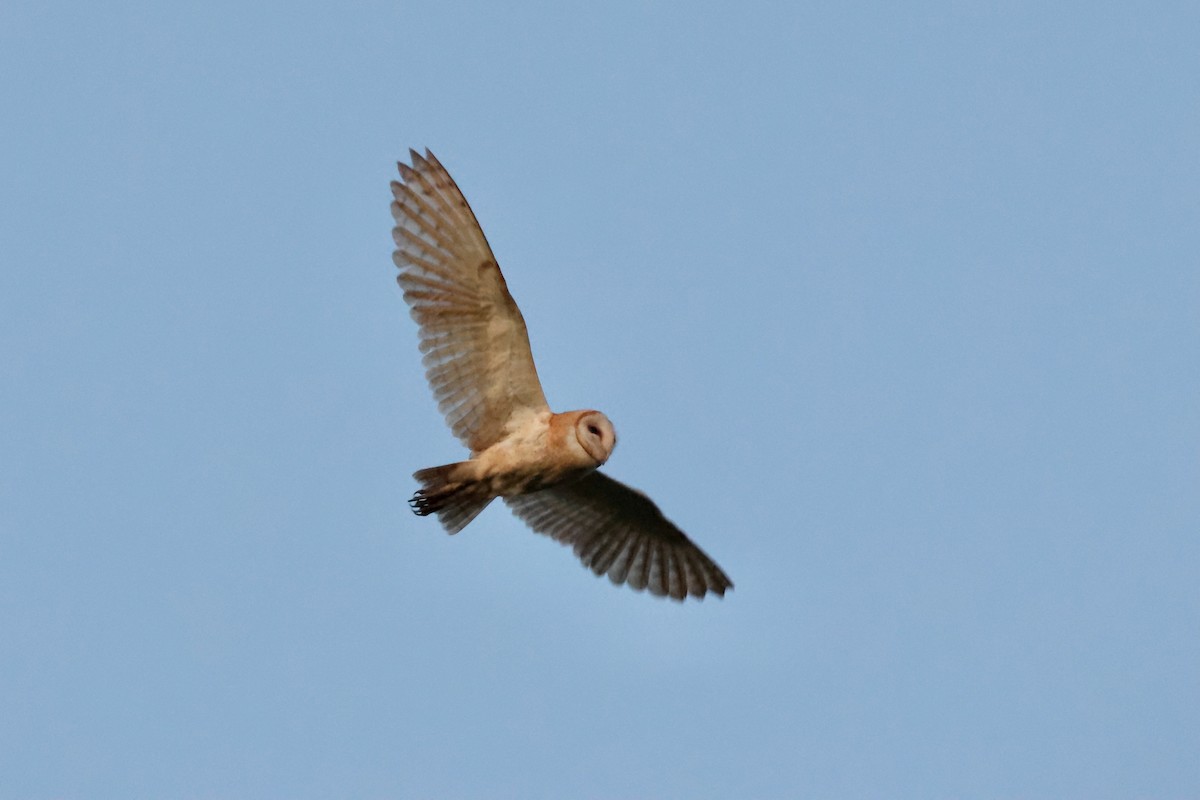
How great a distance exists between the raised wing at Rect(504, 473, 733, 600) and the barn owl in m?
0.96

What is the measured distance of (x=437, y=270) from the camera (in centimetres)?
1218

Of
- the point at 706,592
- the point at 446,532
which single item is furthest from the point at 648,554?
the point at 446,532

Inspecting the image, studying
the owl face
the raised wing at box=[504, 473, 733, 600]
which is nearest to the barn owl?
the owl face

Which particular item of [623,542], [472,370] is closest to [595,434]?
[472,370]

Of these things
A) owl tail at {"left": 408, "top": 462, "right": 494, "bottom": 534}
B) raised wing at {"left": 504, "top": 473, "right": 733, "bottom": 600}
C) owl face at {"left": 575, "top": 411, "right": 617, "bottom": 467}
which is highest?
raised wing at {"left": 504, "top": 473, "right": 733, "bottom": 600}

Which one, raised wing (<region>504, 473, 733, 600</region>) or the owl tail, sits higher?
raised wing (<region>504, 473, 733, 600</region>)

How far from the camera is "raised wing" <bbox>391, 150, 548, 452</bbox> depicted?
39.7ft

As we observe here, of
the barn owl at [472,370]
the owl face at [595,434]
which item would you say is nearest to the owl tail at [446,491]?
the barn owl at [472,370]

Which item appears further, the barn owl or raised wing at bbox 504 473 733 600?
raised wing at bbox 504 473 733 600

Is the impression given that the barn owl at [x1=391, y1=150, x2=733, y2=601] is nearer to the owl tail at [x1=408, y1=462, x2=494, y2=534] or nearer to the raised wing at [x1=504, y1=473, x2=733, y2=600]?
the owl tail at [x1=408, y1=462, x2=494, y2=534]

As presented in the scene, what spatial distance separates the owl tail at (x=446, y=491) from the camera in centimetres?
1212

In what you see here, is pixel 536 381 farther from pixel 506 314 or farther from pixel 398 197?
pixel 398 197

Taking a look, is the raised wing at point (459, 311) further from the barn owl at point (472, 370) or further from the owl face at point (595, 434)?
the owl face at point (595, 434)

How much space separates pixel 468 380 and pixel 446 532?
3.77ft
